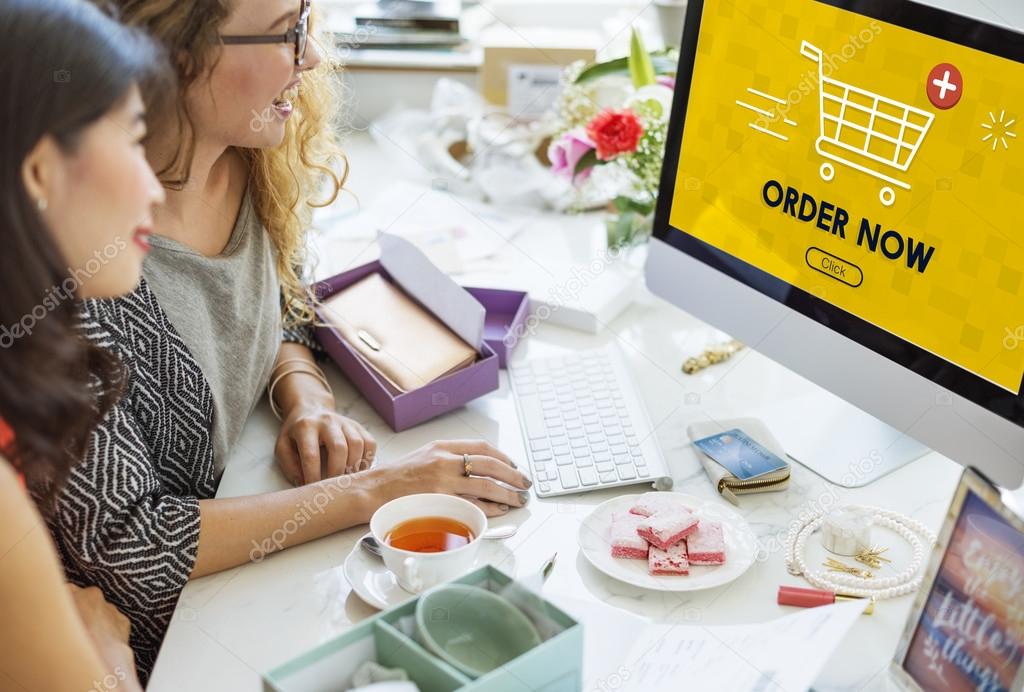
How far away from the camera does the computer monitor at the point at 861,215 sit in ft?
3.51

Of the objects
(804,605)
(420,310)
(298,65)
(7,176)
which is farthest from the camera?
(420,310)

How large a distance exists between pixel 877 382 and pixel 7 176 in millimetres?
916

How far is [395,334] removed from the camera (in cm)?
147

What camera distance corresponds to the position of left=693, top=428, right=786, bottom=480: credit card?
1271mm

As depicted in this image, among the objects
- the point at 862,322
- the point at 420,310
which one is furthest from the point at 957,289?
the point at 420,310

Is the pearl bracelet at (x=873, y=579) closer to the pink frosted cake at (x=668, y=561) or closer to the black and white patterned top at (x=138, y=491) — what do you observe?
the pink frosted cake at (x=668, y=561)

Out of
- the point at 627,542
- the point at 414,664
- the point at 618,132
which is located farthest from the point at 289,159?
the point at 414,664

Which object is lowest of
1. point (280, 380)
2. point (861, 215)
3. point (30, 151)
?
point (280, 380)

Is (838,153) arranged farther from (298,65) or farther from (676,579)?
(298,65)

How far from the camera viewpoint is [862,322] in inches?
47.6

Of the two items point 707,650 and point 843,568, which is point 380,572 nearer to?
point 707,650

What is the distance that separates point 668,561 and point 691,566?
1.1 inches

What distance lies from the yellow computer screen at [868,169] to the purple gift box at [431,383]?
1.08 feet

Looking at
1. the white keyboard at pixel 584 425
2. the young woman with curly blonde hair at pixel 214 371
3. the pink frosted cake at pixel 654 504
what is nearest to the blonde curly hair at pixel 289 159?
the young woman with curly blonde hair at pixel 214 371
